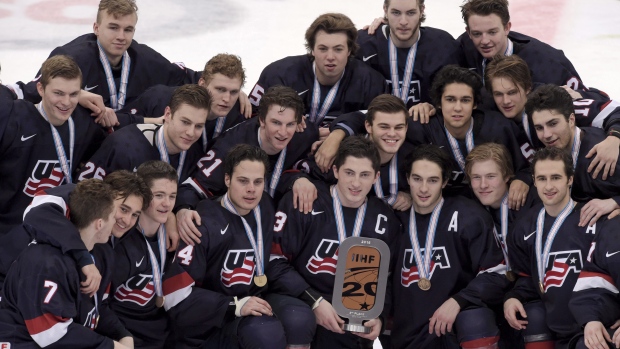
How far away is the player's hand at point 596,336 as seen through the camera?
4.33 m

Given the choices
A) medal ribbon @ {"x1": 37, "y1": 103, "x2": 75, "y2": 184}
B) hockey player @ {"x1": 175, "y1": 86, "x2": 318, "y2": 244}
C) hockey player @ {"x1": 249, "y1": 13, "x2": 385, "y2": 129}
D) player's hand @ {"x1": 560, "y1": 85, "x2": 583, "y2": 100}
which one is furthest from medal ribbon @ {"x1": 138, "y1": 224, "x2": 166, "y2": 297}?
player's hand @ {"x1": 560, "y1": 85, "x2": 583, "y2": 100}

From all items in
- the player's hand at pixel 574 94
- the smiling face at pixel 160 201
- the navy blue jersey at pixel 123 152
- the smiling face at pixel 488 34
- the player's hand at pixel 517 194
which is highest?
the smiling face at pixel 488 34

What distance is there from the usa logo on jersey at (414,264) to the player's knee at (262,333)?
2.17ft

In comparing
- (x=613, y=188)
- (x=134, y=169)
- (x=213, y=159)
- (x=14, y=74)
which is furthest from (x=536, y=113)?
(x=14, y=74)

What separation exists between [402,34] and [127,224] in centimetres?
195

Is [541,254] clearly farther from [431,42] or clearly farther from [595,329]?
[431,42]

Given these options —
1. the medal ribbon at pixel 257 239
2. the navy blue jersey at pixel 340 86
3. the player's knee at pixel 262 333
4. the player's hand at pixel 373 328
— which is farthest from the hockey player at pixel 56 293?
the navy blue jersey at pixel 340 86

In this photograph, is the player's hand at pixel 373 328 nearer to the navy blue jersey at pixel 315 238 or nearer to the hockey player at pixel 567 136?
the navy blue jersey at pixel 315 238

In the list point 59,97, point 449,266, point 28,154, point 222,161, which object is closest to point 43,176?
point 28,154

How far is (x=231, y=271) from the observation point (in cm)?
472

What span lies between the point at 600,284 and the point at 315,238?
126 cm

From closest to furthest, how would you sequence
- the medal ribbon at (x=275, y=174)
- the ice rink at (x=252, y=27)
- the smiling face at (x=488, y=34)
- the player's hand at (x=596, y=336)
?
the player's hand at (x=596, y=336)
the medal ribbon at (x=275, y=174)
the smiling face at (x=488, y=34)
the ice rink at (x=252, y=27)

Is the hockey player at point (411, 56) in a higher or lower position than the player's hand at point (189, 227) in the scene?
higher

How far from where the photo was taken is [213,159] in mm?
5031
